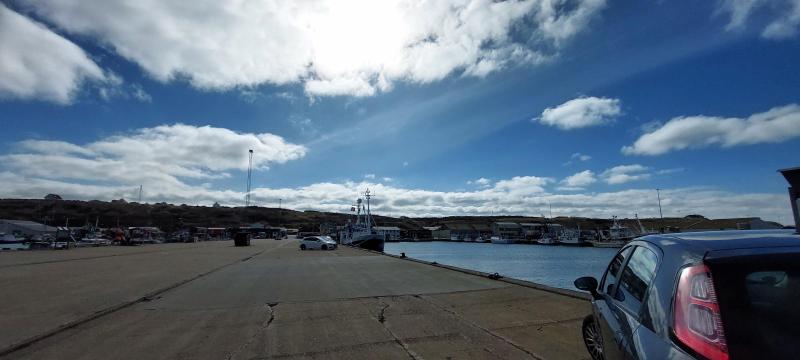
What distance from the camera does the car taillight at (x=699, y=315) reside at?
222 centimetres

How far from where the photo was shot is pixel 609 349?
3602 mm

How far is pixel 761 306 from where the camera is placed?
7.66 feet

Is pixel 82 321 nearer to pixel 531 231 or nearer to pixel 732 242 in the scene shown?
pixel 732 242

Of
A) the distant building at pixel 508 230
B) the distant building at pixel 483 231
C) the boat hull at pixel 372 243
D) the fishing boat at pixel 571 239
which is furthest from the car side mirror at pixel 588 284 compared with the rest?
the distant building at pixel 483 231

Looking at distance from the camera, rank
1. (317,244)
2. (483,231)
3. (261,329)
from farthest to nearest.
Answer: (483,231), (317,244), (261,329)

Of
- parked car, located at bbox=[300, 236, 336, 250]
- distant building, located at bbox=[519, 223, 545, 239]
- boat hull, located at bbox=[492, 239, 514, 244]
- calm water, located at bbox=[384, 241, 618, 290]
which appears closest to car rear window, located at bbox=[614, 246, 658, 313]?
calm water, located at bbox=[384, 241, 618, 290]

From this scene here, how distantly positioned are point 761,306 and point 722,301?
0.23 meters

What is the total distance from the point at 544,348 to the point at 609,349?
8.85 ft

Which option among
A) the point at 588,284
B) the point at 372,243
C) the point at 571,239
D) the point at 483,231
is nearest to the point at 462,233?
Result: the point at 483,231

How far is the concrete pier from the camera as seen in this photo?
6.24 metres

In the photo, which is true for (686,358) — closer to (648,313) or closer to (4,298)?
(648,313)

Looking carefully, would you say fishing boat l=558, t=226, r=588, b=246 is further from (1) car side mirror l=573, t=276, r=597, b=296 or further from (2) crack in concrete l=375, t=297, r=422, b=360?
(1) car side mirror l=573, t=276, r=597, b=296

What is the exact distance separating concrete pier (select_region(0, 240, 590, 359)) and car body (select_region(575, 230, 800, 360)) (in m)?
3.39

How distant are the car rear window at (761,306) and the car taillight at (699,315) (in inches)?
1.3
